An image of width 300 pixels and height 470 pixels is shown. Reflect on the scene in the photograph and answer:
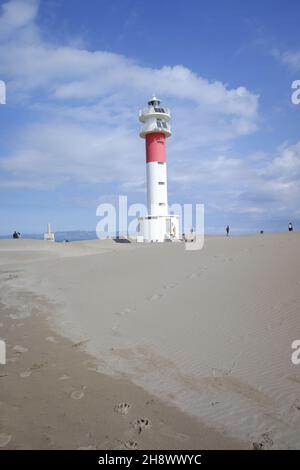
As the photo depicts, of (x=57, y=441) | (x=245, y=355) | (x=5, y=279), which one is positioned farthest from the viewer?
(x=5, y=279)

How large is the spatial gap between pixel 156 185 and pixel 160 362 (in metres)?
28.1

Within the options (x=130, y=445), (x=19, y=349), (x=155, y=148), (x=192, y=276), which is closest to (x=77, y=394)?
(x=130, y=445)

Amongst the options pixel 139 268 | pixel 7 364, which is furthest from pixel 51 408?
pixel 139 268

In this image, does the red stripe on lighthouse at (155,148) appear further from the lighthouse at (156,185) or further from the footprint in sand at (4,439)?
the footprint in sand at (4,439)

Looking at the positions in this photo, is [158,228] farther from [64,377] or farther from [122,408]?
[122,408]

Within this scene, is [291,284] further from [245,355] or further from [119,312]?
[119,312]

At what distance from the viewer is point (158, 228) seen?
107ft

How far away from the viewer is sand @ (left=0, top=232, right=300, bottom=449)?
392 cm

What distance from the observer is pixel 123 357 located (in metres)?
6.30

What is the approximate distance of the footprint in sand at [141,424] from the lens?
394 centimetres

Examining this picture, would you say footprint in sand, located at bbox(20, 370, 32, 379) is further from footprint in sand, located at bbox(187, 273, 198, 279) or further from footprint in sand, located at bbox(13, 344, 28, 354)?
footprint in sand, located at bbox(187, 273, 198, 279)

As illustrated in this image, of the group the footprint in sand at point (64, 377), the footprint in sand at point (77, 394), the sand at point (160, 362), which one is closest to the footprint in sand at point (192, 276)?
the sand at point (160, 362)
